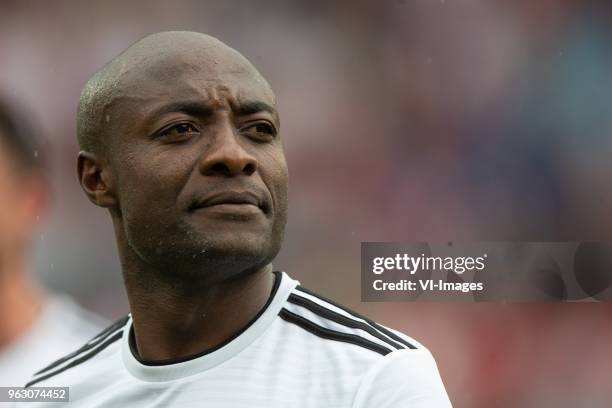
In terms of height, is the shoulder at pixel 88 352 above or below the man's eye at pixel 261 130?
below

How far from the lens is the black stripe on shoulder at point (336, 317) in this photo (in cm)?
233

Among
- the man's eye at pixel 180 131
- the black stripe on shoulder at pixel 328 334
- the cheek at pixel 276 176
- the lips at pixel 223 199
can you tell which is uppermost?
the man's eye at pixel 180 131

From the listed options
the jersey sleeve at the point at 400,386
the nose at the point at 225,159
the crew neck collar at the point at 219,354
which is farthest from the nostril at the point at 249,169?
the jersey sleeve at the point at 400,386

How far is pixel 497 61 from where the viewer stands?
12.1ft

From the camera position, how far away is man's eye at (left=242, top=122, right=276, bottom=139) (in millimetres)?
2334

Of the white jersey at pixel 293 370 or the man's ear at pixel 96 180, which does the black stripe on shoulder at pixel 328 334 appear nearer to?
the white jersey at pixel 293 370

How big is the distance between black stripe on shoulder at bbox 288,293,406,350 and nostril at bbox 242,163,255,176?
1.26ft

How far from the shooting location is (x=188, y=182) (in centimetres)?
223

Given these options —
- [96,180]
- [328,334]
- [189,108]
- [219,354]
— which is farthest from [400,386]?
[96,180]

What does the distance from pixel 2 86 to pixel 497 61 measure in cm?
189

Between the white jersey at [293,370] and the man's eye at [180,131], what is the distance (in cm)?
46

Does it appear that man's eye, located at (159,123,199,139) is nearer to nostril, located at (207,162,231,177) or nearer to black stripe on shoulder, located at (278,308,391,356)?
nostril, located at (207,162,231,177)

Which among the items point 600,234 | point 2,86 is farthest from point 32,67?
point 600,234

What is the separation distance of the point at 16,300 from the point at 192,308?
176 cm
